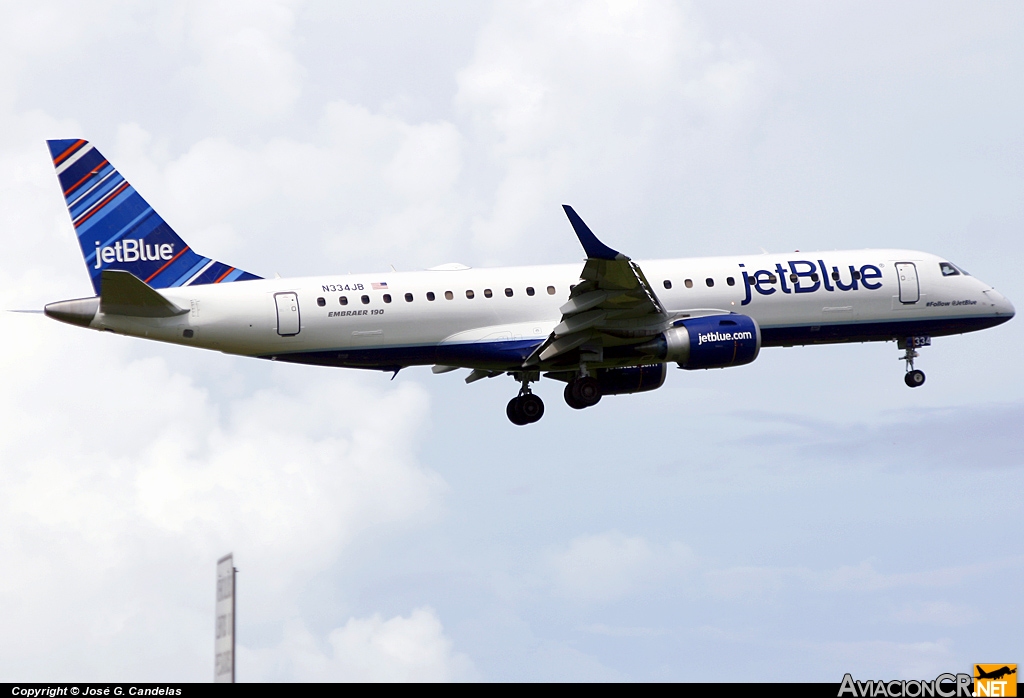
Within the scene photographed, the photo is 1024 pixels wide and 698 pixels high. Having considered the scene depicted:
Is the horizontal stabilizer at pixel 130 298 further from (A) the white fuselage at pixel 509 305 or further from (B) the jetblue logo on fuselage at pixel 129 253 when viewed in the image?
(B) the jetblue logo on fuselage at pixel 129 253

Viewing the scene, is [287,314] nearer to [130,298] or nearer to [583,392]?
[130,298]

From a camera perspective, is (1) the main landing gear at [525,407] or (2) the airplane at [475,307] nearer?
(2) the airplane at [475,307]

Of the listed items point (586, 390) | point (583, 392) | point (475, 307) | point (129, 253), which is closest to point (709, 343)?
point (586, 390)

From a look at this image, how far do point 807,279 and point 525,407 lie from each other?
10.2 m

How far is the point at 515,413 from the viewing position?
4809 centimetres

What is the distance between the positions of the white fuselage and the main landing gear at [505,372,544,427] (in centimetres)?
331

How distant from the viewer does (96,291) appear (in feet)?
142

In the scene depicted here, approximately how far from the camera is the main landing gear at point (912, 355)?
49500 millimetres

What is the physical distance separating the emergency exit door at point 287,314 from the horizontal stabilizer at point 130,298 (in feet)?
8.96

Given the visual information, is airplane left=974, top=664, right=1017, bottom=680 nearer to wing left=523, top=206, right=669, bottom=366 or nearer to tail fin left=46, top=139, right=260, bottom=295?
wing left=523, top=206, right=669, bottom=366

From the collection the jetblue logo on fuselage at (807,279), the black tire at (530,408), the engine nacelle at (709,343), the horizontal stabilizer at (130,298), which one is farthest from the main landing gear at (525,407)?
the horizontal stabilizer at (130,298)

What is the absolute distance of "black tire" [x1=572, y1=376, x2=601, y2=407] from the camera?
4609 cm

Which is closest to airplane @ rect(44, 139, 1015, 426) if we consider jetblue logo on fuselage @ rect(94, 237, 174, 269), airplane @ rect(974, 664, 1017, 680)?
jetblue logo on fuselage @ rect(94, 237, 174, 269)

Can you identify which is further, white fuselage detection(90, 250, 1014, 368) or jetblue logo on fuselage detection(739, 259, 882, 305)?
jetblue logo on fuselage detection(739, 259, 882, 305)
